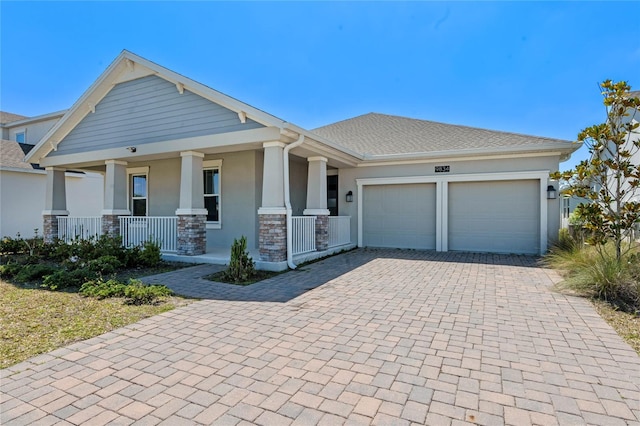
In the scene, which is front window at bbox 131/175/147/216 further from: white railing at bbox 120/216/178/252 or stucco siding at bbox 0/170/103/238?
stucco siding at bbox 0/170/103/238

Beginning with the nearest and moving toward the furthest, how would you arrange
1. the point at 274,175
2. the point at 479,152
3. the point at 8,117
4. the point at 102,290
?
the point at 102,290, the point at 274,175, the point at 479,152, the point at 8,117

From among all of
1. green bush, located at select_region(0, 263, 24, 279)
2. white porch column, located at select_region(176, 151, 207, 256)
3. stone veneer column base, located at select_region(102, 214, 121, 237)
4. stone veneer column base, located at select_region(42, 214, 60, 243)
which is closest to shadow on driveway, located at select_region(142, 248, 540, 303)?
white porch column, located at select_region(176, 151, 207, 256)

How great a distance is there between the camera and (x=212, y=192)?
34.6 feet

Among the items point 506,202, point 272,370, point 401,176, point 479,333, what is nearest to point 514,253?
point 506,202

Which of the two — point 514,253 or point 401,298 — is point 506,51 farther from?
point 401,298

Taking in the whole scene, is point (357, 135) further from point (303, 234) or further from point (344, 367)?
point (344, 367)

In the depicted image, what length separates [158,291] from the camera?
554 centimetres

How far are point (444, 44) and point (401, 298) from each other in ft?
27.6

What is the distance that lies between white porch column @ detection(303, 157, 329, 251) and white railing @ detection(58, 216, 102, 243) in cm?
668

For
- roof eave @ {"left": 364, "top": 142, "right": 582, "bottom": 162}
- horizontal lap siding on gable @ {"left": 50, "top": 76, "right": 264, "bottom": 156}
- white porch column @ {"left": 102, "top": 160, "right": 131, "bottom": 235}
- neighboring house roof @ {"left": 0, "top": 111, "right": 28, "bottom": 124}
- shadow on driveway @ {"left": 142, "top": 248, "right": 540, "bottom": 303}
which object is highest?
neighboring house roof @ {"left": 0, "top": 111, "right": 28, "bottom": 124}

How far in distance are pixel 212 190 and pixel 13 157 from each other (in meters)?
9.80

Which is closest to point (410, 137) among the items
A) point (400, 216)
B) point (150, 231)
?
point (400, 216)

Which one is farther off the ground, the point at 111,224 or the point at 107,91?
the point at 107,91

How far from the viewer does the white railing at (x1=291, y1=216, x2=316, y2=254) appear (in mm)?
8469
